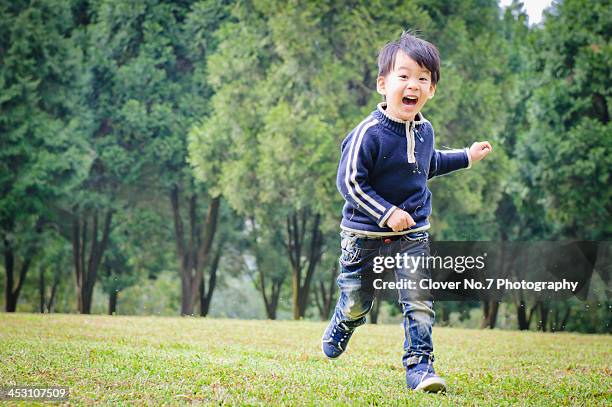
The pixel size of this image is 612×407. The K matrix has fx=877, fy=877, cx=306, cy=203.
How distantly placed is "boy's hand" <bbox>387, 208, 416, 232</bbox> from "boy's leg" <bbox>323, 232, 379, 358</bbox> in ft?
1.24

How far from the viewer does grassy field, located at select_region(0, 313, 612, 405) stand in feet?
19.6

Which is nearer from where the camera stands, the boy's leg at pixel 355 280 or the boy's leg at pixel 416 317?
the boy's leg at pixel 416 317

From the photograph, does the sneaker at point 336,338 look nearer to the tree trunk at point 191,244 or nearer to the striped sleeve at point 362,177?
the striped sleeve at point 362,177

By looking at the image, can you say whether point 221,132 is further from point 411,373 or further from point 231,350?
point 411,373

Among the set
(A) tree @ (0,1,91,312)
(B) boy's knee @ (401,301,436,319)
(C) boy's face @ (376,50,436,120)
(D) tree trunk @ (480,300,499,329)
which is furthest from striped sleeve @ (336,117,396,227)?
(D) tree trunk @ (480,300,499,329)

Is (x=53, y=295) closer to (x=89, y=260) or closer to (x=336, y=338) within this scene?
(x=89, y=260)

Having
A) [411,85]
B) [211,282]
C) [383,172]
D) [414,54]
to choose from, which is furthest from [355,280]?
[211,282]

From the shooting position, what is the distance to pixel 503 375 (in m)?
8.00

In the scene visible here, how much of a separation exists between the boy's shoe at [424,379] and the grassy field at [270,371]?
94 millimetres

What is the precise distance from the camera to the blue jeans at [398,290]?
6.56m

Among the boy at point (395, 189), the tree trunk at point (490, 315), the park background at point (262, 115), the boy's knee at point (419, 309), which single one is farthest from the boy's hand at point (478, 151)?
the tree trunk at point (490, 315)

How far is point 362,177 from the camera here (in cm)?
668

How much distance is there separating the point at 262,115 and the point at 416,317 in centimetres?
1923

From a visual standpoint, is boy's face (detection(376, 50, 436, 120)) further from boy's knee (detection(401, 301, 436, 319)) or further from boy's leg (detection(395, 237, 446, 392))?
boy's knee (detection(401, 301, 436, 319))
